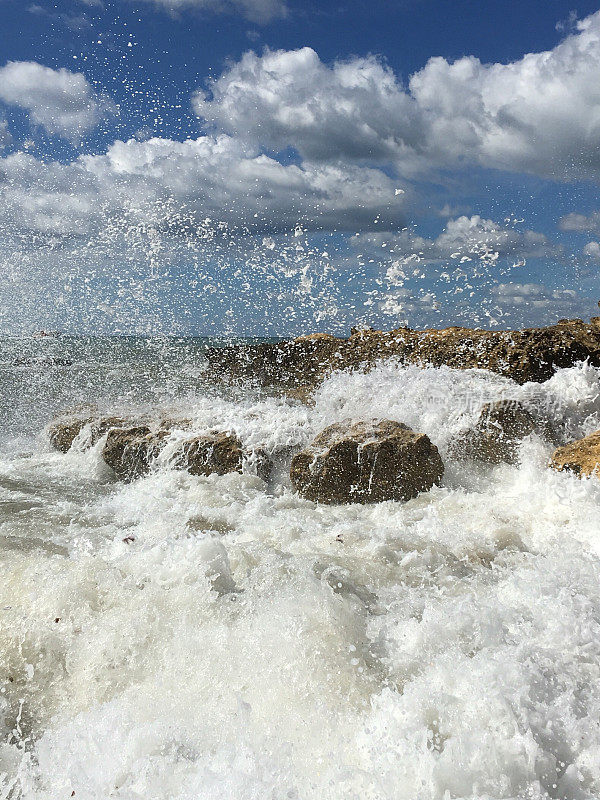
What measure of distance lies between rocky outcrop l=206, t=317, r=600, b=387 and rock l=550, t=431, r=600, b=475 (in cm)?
445

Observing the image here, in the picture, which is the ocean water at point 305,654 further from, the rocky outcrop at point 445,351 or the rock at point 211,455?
the rocky outcrop at point 445,351

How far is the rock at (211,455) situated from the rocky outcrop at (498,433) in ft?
7.63

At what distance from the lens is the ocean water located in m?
1.89

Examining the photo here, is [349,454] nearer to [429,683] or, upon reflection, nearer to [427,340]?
[429,683]

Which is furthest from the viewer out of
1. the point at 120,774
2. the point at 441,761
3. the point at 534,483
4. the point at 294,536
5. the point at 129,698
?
the point at 534,483

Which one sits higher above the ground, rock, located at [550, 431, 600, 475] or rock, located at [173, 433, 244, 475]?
rock, located at [550, 431, 600, 475]

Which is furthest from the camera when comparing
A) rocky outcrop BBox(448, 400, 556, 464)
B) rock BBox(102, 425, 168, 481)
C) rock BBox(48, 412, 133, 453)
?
rock BBox(48, 412, 133, 453)

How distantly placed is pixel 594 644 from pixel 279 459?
4.07m

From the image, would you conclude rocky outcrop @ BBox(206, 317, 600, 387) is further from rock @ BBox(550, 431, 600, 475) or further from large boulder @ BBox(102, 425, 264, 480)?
large boulder @ BBox(102, 425, 264, 480)

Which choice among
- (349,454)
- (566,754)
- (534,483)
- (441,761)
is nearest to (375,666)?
(441,761)

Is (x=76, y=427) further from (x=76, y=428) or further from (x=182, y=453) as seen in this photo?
(x=182, y=453)

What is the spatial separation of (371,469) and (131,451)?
286cm

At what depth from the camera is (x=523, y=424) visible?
6234 millimetres

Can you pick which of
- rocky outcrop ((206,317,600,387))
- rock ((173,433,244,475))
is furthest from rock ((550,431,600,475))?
rocky outcrop ((206,317,600,387))
